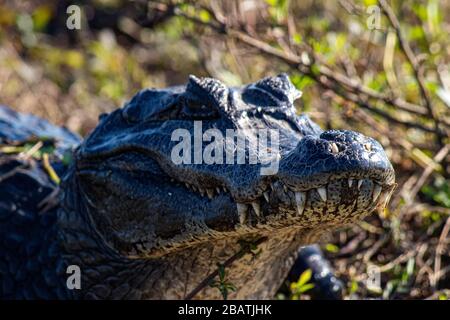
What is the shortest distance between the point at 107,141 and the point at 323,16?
3.68 m

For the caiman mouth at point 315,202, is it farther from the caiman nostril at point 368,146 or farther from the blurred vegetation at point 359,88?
the blurred vegetation at point 359,88

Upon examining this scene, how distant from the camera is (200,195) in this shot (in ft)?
8.50

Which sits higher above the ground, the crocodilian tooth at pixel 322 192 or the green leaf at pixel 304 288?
the crocodilian tooth at pixel 322 192

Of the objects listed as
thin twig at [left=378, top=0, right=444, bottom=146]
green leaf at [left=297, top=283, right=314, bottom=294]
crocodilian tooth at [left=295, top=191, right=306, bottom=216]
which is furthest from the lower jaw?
thin twig at [left=378, top=0, right=444, bottom=146]

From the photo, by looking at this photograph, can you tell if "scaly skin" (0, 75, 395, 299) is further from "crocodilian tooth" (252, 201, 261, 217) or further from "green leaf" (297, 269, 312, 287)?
"green leaf" (297, 269, 312, 287)

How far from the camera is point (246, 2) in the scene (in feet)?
17.3

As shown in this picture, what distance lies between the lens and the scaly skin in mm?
2189

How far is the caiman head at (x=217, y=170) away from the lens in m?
2.18

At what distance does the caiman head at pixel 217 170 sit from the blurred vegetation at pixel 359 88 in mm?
869

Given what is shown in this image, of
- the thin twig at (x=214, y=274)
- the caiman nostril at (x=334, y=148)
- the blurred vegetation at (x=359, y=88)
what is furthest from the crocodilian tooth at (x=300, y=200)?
the blurred vegetation at (x=359, y=88)

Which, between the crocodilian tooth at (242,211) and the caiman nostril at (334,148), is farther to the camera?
the crocodilian tooth at (242,211)

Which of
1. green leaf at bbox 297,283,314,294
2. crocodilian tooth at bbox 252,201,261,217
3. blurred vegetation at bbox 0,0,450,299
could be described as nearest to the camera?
crocodilian tooth at bbox 252,201,261,217

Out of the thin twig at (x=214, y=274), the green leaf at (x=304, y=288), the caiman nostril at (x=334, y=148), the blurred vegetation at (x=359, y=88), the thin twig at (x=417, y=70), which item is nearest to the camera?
the caiman nostril at (x=334, y=148)
